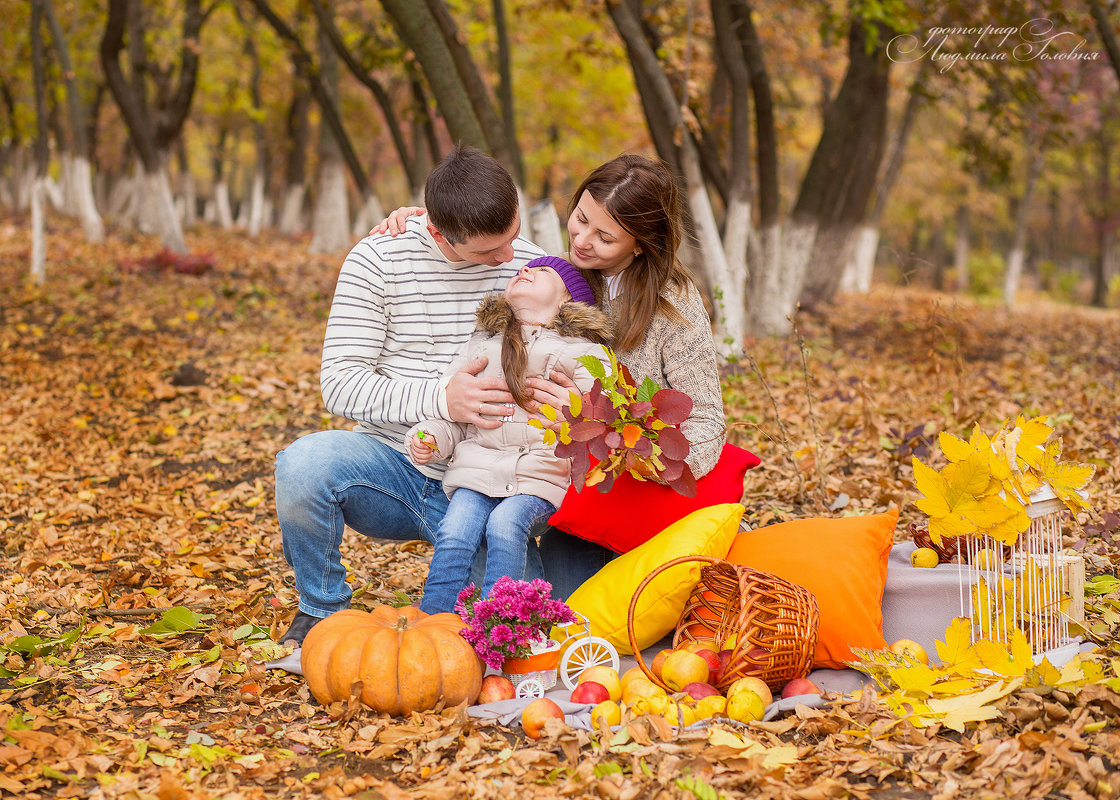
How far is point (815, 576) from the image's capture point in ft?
10.5

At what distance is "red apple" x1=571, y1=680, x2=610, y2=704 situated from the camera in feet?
9.33

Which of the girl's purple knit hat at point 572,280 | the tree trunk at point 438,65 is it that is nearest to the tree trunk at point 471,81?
the tree trunk at point 438,65

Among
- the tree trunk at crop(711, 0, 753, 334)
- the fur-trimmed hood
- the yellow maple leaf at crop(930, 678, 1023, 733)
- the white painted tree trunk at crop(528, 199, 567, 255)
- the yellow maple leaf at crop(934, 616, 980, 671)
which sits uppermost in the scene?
the tree trunk at crop(711, 0, 753, 334)

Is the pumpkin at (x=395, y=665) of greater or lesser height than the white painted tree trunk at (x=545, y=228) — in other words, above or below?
below

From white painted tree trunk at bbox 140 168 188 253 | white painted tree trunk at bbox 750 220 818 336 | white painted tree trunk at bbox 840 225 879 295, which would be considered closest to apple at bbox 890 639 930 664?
white painted tree trunk at bbox 750 220 818 336

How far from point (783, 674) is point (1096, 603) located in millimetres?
1386

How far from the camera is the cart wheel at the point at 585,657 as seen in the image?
3020 millimetres

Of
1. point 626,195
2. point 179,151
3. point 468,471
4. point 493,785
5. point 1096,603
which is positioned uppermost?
point 179,151

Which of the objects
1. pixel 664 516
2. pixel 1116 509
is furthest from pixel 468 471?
pixel 1116 509

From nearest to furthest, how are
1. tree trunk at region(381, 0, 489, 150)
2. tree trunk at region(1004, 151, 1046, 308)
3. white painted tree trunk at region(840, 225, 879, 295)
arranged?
tree trunk at region(381, 0, 489, 150)
tree trunk at region(1004, 151, 1046, 308)
white painted tree trunk at region(840, 225, 879, 295)

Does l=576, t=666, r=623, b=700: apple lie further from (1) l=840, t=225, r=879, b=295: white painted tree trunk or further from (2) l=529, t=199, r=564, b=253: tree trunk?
(1) l=840, t=225, r=879, b=295: white painted tree trunk

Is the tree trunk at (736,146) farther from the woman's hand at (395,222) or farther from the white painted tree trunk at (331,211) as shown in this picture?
the white painted tree trunk at (331,211)

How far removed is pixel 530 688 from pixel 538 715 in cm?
28

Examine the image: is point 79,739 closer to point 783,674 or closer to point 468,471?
point 468,471
